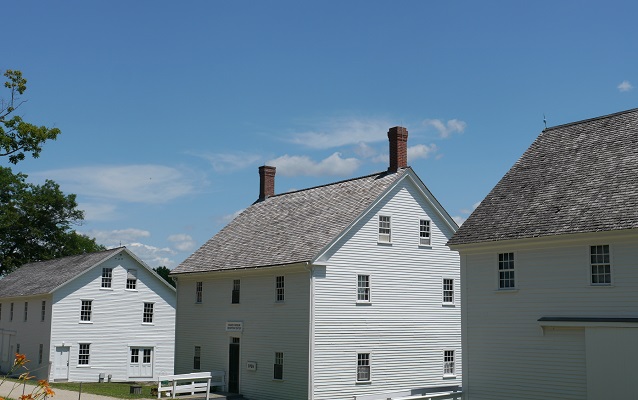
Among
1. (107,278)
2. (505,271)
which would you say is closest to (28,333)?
(107,278)

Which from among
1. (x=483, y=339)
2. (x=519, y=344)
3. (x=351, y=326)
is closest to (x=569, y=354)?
(x=519, y=344)

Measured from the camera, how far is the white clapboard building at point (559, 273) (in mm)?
20203

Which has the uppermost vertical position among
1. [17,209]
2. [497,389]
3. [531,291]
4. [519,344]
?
[17,209]

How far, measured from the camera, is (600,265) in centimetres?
2095

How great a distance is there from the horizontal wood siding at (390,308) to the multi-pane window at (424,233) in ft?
0.78

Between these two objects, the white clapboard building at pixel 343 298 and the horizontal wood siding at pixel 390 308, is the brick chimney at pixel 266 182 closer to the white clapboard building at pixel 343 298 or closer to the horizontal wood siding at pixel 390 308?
the white clapboard building at pixel 343 298

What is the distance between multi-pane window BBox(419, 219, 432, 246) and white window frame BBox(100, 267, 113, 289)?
21.8 m

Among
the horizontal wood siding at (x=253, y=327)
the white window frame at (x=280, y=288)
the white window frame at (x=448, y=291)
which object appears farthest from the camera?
the white window frame at (x=448, y=291)

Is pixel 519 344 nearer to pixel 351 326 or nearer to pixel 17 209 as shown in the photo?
pixel 351 326

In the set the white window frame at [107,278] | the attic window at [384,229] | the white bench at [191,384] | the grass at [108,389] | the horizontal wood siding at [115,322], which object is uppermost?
the attic window at [384,229]

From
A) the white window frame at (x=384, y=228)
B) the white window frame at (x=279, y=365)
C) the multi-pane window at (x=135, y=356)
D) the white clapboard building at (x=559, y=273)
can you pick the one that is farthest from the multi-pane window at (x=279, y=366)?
the multi-pane window at (x=135, y=356)

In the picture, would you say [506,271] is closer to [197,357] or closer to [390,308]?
[390,308]

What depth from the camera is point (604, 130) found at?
2472 centimetres

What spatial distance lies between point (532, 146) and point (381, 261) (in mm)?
8437
